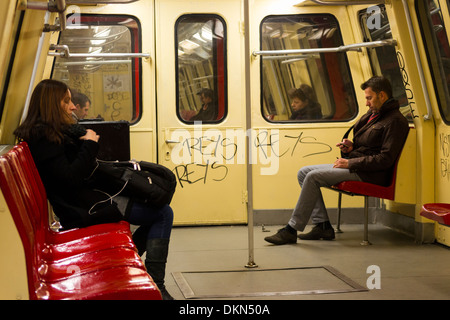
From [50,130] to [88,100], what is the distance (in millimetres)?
2875

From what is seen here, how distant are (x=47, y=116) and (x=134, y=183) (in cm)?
64

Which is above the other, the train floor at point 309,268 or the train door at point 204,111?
the train door at point 204,111

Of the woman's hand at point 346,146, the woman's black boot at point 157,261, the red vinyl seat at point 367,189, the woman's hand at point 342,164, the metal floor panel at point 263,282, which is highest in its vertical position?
the woman's hand at point 346,146

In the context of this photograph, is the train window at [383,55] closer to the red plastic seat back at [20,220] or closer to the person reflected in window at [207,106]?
the person reflected in window at [207,106]

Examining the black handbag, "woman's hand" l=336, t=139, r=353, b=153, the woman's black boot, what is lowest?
the woman's black boot

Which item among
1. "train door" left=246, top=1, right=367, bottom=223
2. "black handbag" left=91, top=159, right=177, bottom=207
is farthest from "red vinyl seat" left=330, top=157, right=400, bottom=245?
"black handbag" left=91, top=159, right=177, bottom=207

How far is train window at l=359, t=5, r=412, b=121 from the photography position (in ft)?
21.6

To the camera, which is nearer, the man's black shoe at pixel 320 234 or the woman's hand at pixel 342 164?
the woman's hand at pixel 342 164

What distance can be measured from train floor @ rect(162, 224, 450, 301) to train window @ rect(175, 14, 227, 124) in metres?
1.31

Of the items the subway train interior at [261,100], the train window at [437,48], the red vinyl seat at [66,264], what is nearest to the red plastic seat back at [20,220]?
the red vinyl seat at [66,264]

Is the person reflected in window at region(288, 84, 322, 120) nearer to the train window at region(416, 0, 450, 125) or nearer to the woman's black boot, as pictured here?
the train window at region(416, 0, 450, 125)

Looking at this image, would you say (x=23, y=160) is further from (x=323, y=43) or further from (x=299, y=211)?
(x=323, y=43)

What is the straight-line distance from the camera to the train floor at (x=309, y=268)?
14.3ft

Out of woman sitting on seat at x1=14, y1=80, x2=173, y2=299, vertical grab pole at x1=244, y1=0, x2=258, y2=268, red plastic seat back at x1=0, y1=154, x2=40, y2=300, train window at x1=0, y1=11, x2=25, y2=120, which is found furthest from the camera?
vertical grab pole at x1=244, y1=0, x2=258, y2=268
